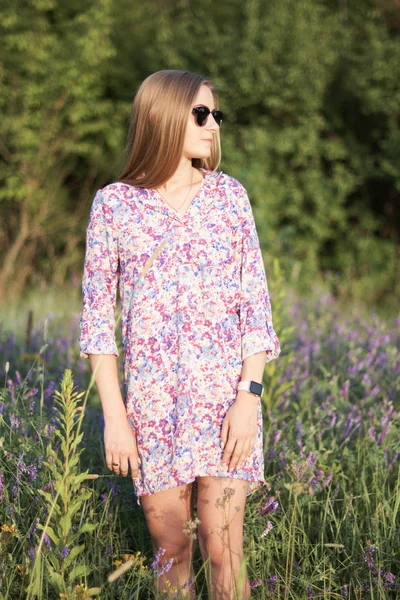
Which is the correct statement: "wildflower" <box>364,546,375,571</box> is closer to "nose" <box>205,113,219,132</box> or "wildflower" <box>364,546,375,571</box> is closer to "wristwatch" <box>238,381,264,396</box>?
"wristwatch" <box>238,381,264,396</box>

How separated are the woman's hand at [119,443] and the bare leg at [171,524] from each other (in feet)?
0.45

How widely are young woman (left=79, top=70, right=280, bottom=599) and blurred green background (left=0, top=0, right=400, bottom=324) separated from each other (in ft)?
22.3

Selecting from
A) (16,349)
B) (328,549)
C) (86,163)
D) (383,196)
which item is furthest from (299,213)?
(328,549)

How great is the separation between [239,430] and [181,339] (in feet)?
1.00

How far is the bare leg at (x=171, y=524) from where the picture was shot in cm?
211

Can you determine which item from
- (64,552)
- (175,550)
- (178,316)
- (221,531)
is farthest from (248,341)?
(64,552)

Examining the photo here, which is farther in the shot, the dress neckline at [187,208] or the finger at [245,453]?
the dress neckline at [187,208]

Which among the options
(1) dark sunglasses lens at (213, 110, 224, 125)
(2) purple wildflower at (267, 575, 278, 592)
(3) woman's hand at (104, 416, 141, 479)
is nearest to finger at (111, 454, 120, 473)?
(3) woman's hand at (104, 416, 141, 479)

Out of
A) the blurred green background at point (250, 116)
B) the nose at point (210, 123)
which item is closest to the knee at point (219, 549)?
the nose at point (210, 123)

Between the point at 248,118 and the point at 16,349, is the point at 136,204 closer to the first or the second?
the point at 16,349

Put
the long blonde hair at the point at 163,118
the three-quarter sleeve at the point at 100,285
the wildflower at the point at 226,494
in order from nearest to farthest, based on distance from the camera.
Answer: the wildflower at the point at 226,494 < the three-quarter sleeve at the point at 100,285 < the long blonde hair at the point at 163,118

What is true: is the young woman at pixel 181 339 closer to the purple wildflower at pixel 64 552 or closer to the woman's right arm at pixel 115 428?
the woman's right arm at pixel 115 428

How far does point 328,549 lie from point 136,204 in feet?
4.49

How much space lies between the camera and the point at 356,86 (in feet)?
33.4
